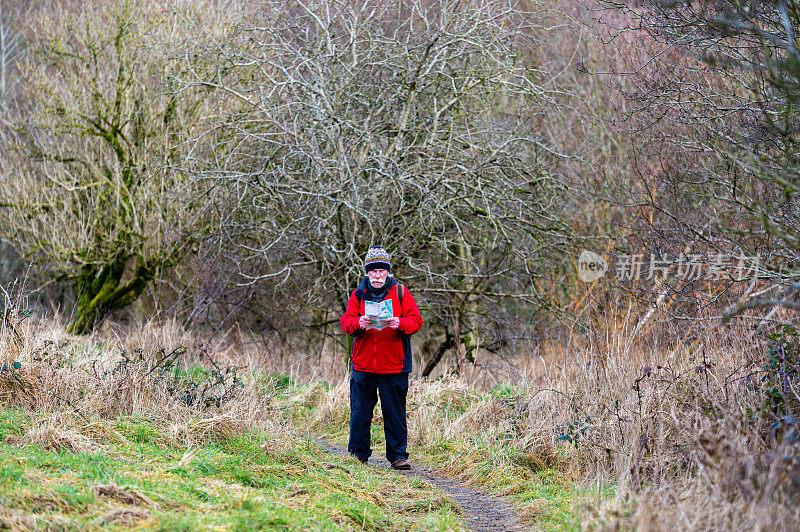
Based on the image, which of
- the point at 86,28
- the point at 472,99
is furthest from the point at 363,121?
the point at 86,28

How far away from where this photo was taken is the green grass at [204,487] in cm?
363

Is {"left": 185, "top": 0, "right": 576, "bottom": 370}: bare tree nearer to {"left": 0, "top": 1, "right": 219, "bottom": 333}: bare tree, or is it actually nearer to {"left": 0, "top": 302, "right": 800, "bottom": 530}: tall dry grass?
{"left": 0, "top": 1, "right": 219, "bottom": 333}: bare tree

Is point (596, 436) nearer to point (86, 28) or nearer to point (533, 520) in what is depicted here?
point (533, 520)

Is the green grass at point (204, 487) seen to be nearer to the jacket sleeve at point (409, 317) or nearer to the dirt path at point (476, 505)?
the dirt path at point (476, 505)

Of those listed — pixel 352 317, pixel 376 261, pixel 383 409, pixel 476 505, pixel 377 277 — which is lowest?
pixel 476 505

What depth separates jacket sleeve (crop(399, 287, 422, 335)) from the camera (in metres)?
6.55

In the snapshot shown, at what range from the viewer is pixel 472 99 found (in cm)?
1268

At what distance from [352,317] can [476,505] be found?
1.97 m

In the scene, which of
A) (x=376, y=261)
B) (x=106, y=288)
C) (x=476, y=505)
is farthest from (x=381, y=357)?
(x=106, y=288)

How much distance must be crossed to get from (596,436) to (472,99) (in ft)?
25.9

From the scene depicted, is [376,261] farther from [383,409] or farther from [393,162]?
[393,162]

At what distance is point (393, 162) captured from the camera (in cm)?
1053

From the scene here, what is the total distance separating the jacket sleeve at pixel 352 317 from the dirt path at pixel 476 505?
1.24 meters

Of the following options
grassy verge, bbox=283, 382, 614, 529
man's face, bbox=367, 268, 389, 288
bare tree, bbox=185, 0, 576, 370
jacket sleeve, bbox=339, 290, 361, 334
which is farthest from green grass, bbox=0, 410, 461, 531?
bare tree, bbox=185, 0, 576, 370
